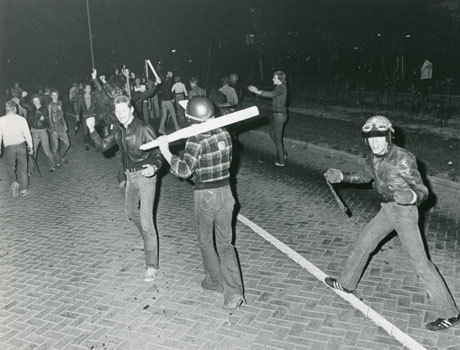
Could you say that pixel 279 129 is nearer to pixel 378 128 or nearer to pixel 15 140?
pixel 15 140

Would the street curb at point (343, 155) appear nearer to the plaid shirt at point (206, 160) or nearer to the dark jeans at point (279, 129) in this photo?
the dark jeans at point (279, 129)

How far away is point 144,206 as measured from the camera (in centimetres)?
558

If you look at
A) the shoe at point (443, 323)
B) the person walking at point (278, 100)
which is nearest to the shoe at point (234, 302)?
the shoe at point (443, 323)

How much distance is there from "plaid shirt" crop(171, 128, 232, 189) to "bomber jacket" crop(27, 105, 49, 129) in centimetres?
802

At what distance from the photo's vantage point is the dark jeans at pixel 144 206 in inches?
218

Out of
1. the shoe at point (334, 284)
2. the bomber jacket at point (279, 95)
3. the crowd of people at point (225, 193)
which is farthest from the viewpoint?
the bomber jacket at point (279, 95)

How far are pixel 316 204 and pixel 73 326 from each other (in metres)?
5.05

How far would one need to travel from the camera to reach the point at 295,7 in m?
37.1

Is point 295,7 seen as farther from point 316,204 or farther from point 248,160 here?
point 316,204

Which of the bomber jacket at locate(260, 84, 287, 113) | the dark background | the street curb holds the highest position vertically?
the dark background

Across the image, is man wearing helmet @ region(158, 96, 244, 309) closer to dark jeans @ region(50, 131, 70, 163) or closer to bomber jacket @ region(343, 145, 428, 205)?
bomber jacket @ region(343, 145, 428, 205)

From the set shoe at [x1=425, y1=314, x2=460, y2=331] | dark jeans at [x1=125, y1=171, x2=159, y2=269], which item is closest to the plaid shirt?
dark jeans at [x1=125, y1=171, x2=159, y2=269]

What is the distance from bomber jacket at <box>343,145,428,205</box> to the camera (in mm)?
4227

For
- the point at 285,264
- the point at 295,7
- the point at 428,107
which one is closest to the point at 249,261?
the point at 285,264
